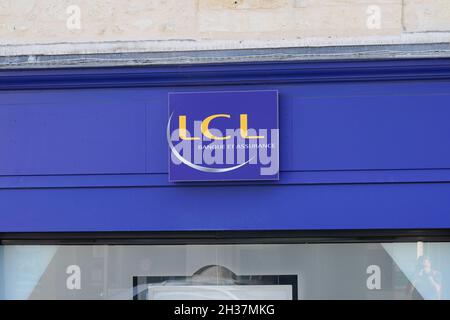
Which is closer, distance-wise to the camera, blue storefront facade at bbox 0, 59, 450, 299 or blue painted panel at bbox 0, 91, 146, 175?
blue storefront facade at bbox 0, 59, 450, 299

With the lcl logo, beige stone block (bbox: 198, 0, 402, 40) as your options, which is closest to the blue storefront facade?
the lcl logo

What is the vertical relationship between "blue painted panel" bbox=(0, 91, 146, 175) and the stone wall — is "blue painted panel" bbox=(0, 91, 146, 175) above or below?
below

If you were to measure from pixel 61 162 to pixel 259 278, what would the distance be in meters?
1.72

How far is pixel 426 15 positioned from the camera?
422 centimetres

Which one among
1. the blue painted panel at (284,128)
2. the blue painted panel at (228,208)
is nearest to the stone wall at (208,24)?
the blue painted panel at (284,128)

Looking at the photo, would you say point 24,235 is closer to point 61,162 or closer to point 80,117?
point 61,162

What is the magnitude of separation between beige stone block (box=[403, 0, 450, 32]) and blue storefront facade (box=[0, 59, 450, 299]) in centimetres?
25

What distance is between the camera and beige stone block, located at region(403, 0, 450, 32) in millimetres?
4203

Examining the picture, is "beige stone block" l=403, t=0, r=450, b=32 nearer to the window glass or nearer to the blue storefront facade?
the blue storefront facade

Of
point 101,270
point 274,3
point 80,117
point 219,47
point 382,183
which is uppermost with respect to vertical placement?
point 274,3

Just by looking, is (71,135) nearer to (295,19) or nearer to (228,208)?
(228,208)

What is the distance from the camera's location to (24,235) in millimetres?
4469

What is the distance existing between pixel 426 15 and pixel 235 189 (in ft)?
6.07
